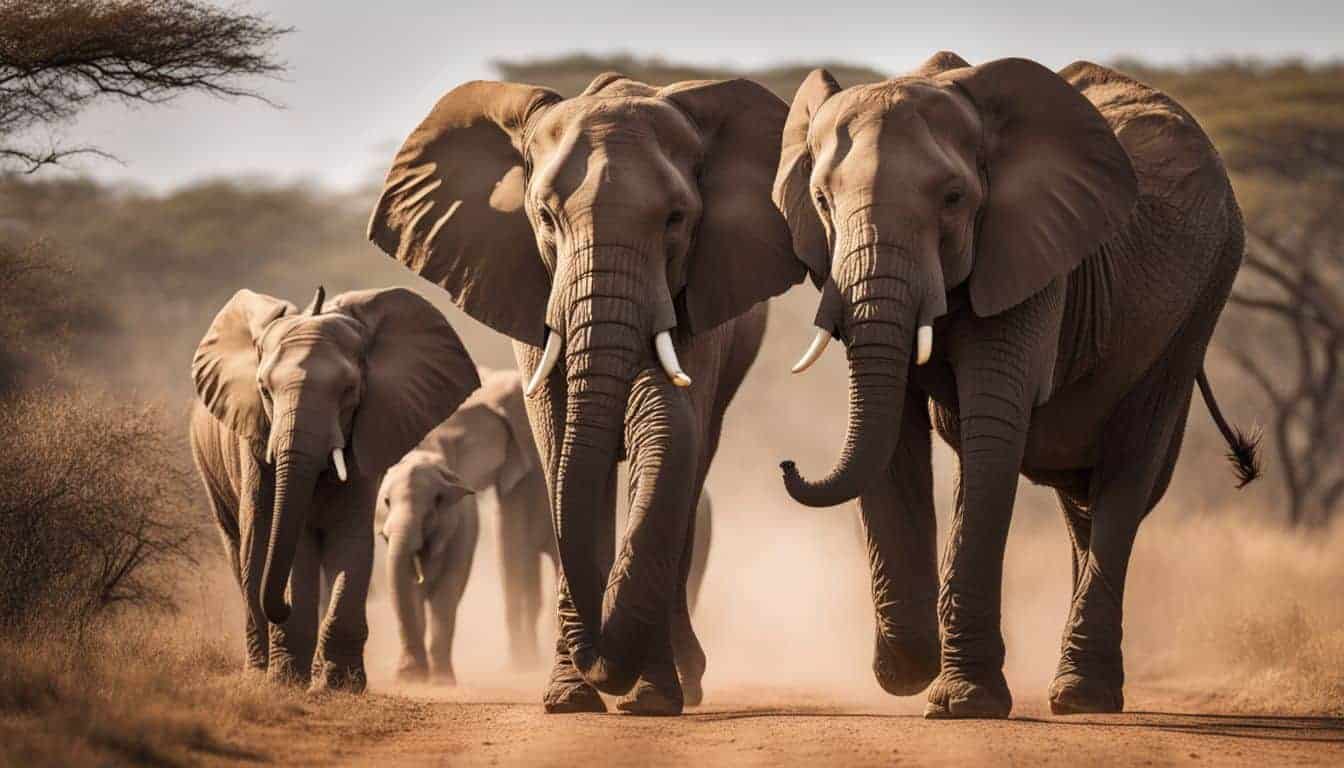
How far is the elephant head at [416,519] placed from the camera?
51.5 ft

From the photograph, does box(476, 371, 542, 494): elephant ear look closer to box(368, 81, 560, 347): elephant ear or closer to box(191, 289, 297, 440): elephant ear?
box(191, 289, 297, 440): elephant ear

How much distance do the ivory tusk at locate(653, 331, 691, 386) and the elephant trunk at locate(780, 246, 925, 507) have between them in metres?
0.70

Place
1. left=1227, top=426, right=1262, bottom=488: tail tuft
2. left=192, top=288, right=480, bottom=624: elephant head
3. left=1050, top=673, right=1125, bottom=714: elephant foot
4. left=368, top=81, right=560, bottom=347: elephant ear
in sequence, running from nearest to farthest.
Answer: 1. left=368, top=81, right=560, bottom=347: elephant ear
2. left=1050, top=673, right=1125, bottom=714: elephant foot
3. left=192, top=288, right=480, bottom=624: elephant head
4. left=1227, top=426, right=1262, bottom=488: tail tuft

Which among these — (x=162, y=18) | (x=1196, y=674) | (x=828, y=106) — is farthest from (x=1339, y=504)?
(x=828, y=106)

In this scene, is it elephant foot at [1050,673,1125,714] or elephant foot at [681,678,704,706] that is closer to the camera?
elephant foot at [1050,673,1125,714]

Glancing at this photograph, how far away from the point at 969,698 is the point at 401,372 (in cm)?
388

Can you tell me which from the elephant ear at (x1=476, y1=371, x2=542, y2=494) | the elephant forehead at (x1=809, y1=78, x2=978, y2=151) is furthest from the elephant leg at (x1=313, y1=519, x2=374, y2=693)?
the elephant ear at (x1=476, y1=371, x2=542, y2=494)

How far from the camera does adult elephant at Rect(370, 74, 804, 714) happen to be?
988cm

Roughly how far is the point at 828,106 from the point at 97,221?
27492mm

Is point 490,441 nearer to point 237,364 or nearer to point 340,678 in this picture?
point 237,364

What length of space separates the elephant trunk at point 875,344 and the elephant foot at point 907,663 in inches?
46.1

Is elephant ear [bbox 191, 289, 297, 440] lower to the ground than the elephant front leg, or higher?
higher

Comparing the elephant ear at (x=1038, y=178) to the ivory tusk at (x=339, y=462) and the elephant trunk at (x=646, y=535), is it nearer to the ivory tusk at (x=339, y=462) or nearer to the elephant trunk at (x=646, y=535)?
the elephant trunk at (x=646, y=535)

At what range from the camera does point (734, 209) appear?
10.7 meters
